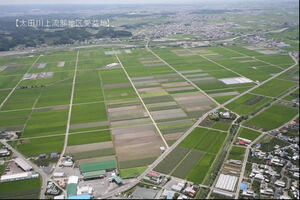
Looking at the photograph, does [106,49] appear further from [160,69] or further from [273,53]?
[273,53]

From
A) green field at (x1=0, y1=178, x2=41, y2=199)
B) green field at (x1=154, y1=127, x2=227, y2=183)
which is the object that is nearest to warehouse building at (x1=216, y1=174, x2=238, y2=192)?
green field at (x1=154, y1=127, x2=227, y2=183)

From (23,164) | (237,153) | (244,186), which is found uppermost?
(237,153)

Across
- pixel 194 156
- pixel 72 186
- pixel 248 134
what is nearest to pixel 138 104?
pixel 194 156

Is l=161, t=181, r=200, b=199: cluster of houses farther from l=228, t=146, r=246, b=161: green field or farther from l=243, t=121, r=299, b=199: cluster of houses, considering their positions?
l=228, t=146, r=246, b=161: green field

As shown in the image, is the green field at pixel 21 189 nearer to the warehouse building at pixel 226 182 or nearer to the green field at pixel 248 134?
the warehouse building at pixel 226 182

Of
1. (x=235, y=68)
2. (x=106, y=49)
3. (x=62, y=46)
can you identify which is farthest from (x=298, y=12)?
(x=62, y=46)

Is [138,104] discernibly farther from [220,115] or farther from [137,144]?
[220,115]
